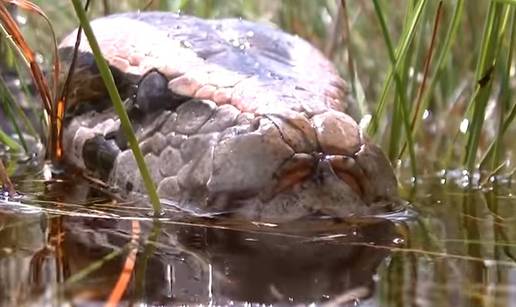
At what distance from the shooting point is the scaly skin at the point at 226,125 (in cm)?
127

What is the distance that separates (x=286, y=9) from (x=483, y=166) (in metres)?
1.33

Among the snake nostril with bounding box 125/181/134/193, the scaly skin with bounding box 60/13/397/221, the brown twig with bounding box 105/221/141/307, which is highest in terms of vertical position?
the scaly skin with bounding box 60/13/397/221

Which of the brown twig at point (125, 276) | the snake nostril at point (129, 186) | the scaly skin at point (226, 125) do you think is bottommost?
the brown twig at point (125, 276)

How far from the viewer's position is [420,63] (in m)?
2.46

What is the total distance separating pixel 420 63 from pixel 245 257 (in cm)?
157

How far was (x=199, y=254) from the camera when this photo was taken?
1020 mm

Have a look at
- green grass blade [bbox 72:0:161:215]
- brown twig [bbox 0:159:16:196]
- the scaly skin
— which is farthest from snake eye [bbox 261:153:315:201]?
brown twig [bbox 0:159:16:196]

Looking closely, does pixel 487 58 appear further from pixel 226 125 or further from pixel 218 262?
pixel 218 262

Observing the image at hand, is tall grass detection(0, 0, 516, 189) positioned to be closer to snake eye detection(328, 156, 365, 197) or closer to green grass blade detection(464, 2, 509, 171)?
green grass blade detection(464, 2, 509, 171)

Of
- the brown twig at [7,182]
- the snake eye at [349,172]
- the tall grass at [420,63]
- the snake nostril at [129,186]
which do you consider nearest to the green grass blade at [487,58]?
the tall grass at [420,63]

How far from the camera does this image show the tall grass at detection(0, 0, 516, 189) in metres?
1.56

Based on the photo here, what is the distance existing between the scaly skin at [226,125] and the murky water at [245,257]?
0.19 feet

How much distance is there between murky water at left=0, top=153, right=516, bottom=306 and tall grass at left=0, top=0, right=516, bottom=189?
25 centimetres

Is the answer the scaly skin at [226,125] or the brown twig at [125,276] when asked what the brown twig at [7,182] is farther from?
the brown twig at [125,276]
